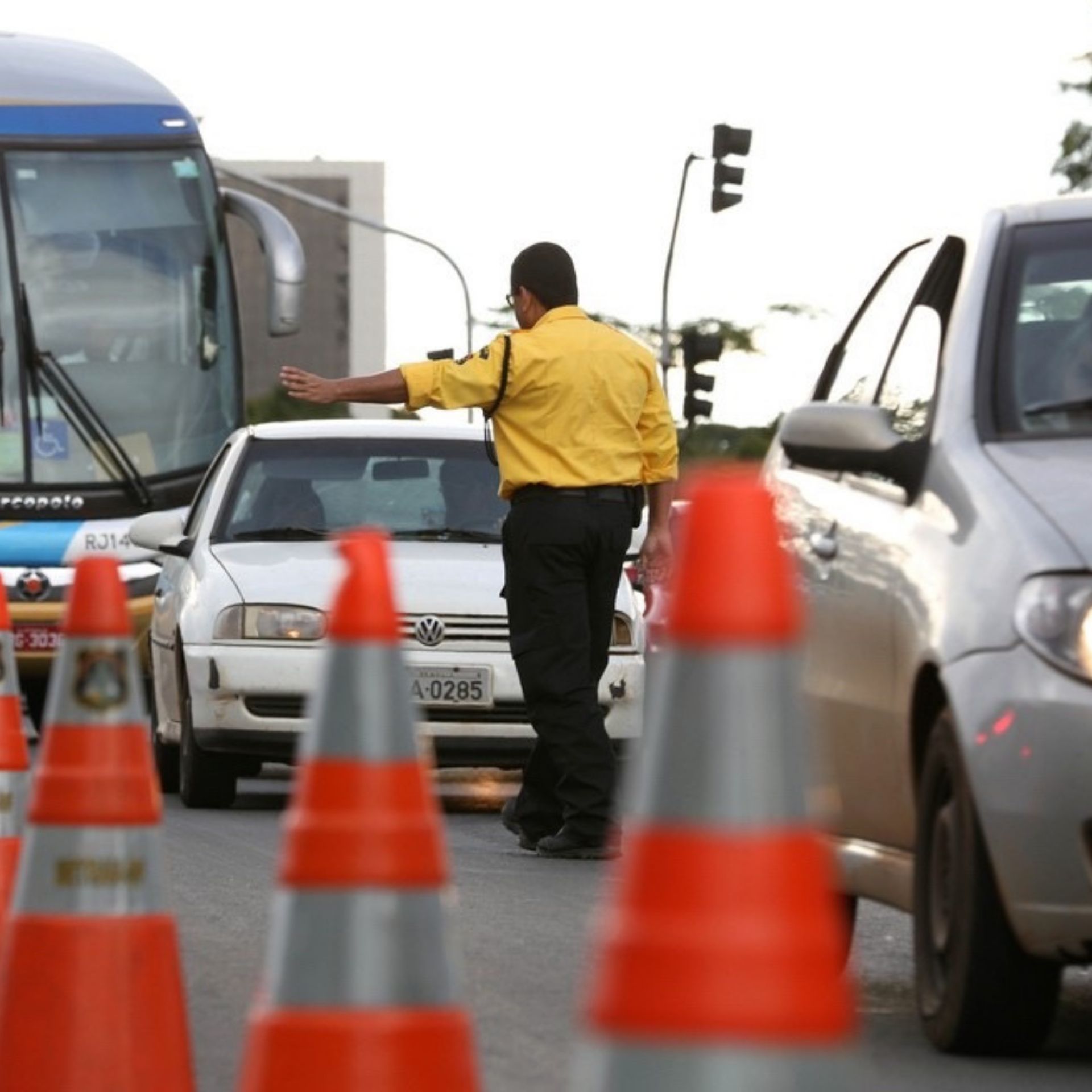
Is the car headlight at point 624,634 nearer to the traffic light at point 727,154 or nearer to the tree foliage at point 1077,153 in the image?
the traffic light at point 727,154

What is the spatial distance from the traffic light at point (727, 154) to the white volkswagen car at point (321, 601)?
66.7 feet

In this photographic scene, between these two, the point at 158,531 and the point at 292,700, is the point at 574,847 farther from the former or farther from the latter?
the point at 158,531

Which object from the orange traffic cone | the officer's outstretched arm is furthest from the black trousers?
the orange traffic cone

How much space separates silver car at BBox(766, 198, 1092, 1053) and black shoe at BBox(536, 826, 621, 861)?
3.46 metres

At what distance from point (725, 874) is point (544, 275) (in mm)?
8127

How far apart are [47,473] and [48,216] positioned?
1614 mm

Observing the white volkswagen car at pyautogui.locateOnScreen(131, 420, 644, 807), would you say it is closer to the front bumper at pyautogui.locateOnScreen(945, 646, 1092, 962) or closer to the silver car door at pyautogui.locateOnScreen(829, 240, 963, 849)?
the silver car door at pyautogui.locateOnScreen(829, 240, 963, 849)

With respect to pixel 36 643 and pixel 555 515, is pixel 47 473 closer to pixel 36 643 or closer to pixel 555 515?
pixel 36 643

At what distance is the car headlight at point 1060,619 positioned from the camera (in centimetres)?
588

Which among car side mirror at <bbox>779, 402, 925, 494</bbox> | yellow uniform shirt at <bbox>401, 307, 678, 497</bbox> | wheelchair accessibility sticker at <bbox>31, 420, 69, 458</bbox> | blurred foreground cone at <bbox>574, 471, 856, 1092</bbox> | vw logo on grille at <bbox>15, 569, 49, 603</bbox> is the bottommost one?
vw logo on grille at <bbox>15, 569, 49, 603</bbox>

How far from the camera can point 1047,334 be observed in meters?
6.91

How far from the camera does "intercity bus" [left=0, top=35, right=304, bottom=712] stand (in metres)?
20.4

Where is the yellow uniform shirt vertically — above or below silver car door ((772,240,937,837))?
below

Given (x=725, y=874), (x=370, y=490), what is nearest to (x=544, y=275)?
(x=370, y=490)
